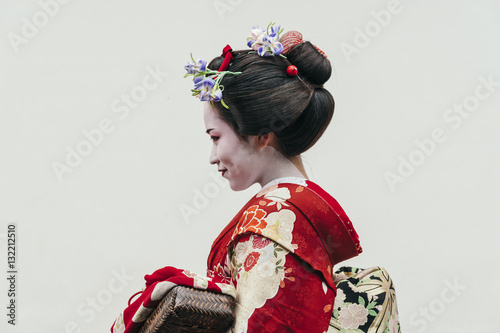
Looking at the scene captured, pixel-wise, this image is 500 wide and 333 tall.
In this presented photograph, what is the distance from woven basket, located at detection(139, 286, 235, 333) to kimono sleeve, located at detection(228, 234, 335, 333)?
0.05 meters

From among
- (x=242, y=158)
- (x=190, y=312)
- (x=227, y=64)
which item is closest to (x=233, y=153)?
(x=242, y=158)

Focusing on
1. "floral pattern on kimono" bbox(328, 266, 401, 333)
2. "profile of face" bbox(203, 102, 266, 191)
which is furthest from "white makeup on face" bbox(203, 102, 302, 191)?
"floral pattern on kimono" bbox(328, 266, 401, 333)

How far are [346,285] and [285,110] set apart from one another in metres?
0.47

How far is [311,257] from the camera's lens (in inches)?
65.0

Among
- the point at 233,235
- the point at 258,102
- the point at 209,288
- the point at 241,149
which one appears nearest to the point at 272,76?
the point at 258,102

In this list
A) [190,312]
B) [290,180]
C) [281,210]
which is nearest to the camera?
[190,312]

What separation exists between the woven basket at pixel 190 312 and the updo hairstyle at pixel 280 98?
0.45 metres

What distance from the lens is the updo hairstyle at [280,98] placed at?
1.73m

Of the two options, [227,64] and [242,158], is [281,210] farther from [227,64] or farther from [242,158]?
[227,64]

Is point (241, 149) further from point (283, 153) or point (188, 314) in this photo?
point (188, 314)

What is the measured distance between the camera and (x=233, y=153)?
180 centimetres

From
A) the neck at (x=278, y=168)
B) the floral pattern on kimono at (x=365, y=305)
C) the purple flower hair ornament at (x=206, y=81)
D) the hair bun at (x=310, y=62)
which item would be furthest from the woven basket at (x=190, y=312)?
the hair bun at (x=310, y=62)

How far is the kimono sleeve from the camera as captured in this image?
159 centimetres

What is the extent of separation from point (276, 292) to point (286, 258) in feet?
0.28
